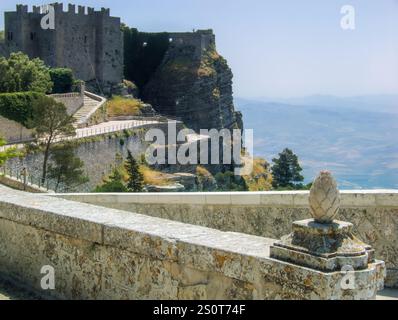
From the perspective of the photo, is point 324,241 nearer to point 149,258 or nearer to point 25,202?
point 149,258

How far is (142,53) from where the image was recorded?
66.6 metres

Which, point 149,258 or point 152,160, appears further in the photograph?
point 152,160

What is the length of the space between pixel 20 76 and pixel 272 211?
37.5 metres

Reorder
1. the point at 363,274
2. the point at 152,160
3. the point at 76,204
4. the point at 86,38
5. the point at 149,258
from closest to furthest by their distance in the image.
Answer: the point at 363,274 → the point at 149,258 → the point at 76,204 → the point at 152,160 → the point at 86,38

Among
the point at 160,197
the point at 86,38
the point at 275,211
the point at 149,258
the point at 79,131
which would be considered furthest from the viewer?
the point at 86,38

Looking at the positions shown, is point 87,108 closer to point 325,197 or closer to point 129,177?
point 129,177

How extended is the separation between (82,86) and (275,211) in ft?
147

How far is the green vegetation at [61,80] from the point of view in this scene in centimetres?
5038

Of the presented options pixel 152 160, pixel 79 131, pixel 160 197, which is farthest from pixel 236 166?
pixel 160 197

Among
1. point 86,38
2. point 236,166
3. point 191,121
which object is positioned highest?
point 86,38

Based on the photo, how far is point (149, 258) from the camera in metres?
5.17

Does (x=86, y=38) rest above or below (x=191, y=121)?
above

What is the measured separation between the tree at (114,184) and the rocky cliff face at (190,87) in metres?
23.3

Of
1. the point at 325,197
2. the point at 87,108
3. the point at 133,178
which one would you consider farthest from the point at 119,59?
the point at 325,197
